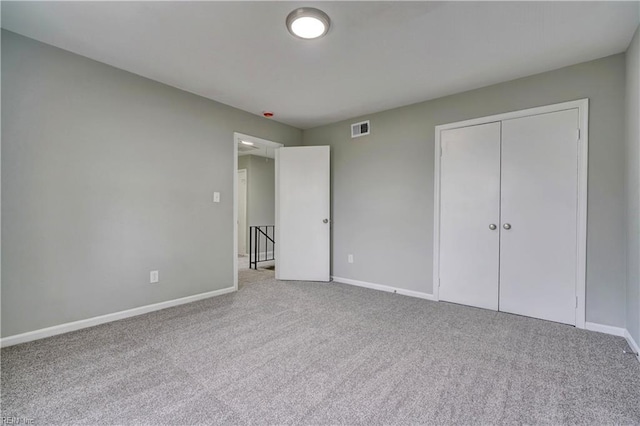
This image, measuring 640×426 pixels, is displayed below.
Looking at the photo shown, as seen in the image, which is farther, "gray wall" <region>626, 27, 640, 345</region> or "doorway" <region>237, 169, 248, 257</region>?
"doorway" <region>237, 169, 248, 257</region>

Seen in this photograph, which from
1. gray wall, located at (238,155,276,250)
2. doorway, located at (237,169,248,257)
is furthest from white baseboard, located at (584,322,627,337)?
doorway, located at (237,169,248,257)

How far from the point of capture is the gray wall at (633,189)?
2.10m

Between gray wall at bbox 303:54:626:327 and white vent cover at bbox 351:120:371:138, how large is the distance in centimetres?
7

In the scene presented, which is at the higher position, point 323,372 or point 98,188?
point 98,188

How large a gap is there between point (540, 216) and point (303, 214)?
288cm

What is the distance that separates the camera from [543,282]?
2801mm

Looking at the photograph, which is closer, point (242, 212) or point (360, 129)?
point (360, 129)

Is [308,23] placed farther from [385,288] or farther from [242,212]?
[242,212]

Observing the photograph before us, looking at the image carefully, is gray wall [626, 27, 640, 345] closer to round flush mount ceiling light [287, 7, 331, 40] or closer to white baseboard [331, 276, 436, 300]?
white baseboard [331, 276, 436, 300]

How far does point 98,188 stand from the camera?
2.65 m

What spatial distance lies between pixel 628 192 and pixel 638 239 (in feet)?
1.53

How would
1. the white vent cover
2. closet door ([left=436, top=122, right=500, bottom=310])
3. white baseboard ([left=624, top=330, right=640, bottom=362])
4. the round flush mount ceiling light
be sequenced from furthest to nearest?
the white vent cover → closet door ([left=436, top=122, right=500, bottom=310]) → white baseboard ([left=624, top=330, right=640, bottom=362]) → the round flush mount ceiling light

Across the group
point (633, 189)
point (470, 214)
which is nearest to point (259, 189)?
point (470, 214)

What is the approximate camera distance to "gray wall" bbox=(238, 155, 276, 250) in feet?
22.6
